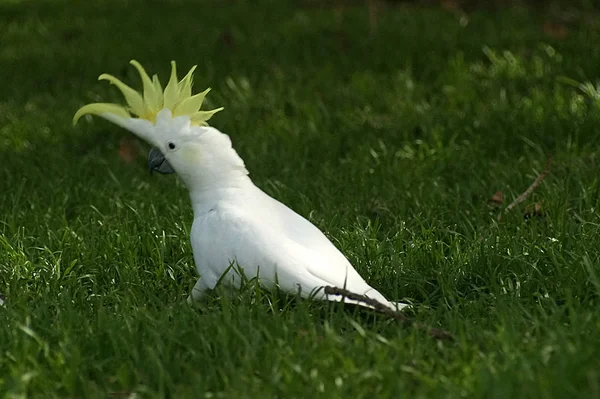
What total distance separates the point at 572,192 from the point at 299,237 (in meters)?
1.51

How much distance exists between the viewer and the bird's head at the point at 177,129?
2.81 m

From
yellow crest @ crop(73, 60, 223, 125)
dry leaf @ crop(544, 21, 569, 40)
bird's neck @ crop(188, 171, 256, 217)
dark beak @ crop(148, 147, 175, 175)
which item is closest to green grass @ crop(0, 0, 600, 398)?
dry leaf @ crop(544, 21, 569, 40)

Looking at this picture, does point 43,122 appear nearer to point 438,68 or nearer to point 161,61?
point 161,61

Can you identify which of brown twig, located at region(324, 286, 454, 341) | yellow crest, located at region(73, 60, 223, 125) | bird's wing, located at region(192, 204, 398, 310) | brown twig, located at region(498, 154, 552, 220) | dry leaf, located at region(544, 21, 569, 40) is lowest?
dry leaf, located at region(544, 21, 569, 40)

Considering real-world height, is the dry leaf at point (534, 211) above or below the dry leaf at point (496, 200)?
above

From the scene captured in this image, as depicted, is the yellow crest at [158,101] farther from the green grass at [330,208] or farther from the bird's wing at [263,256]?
the green grass at [330,208]

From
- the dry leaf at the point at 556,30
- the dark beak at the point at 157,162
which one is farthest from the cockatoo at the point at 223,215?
the dry leaf at the point at 556,30

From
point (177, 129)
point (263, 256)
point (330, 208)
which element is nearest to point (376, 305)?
point (263, 256)

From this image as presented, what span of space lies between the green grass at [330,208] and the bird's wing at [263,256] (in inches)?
3.0

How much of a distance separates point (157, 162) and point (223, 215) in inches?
12.0

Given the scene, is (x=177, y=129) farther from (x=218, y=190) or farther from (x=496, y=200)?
(x=496, y=200)

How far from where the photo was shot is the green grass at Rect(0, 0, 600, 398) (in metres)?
2.30

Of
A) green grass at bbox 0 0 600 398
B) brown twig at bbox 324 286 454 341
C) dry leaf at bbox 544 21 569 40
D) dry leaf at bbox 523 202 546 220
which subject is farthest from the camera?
dry leaf at bbox 544 21 569 40

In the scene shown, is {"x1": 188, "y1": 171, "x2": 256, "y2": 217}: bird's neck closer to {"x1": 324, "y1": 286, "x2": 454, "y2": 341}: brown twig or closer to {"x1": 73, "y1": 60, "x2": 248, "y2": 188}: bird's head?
{"x1": 73, "y1": 60, "x2": 248, "y2": 188}: bird's head
